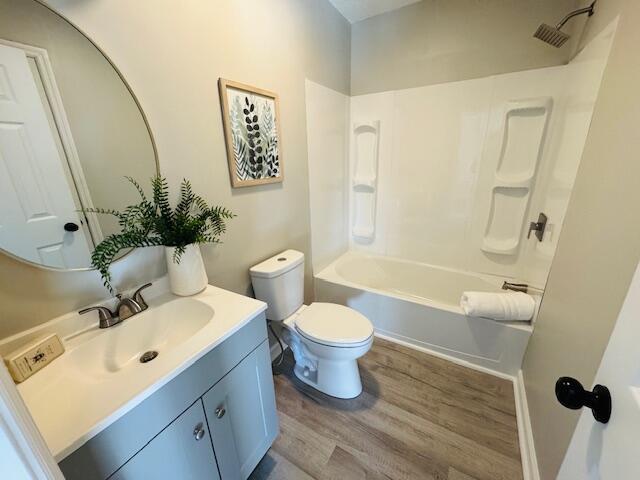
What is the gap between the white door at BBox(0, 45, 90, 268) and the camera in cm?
72

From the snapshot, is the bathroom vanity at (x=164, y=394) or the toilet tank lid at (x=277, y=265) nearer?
the bathroom vanity at (x=164, y=394)

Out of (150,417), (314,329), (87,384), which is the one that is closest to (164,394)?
(150,417)

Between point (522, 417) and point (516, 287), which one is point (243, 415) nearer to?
point (522, 417)

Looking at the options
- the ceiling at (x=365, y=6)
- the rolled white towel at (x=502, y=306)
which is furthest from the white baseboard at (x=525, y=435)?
the ceiling at (x=365, y=6)

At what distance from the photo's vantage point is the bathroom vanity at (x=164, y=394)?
0.60 metres

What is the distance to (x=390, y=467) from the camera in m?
1.19

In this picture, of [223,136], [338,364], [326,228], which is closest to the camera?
[223,136]

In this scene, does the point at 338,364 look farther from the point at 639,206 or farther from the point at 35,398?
the point at 639,206

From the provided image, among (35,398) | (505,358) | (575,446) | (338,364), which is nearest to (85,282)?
(35,398)

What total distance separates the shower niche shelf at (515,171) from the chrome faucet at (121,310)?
89.9 inches

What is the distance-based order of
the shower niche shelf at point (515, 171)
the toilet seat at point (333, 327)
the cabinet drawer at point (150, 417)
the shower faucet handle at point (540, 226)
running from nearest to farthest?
the cabinet drawer at point (150, 417), the toilet seat at point (333, 327), the shower faucet handle at point (540, 226), the shower niche shelf at point (515, 171)

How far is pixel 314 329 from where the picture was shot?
4.76ft

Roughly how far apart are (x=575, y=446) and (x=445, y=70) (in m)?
2.22

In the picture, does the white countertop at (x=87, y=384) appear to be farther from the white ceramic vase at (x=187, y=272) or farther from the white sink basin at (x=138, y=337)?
the white ceramic vase at (x=187, y=272)
